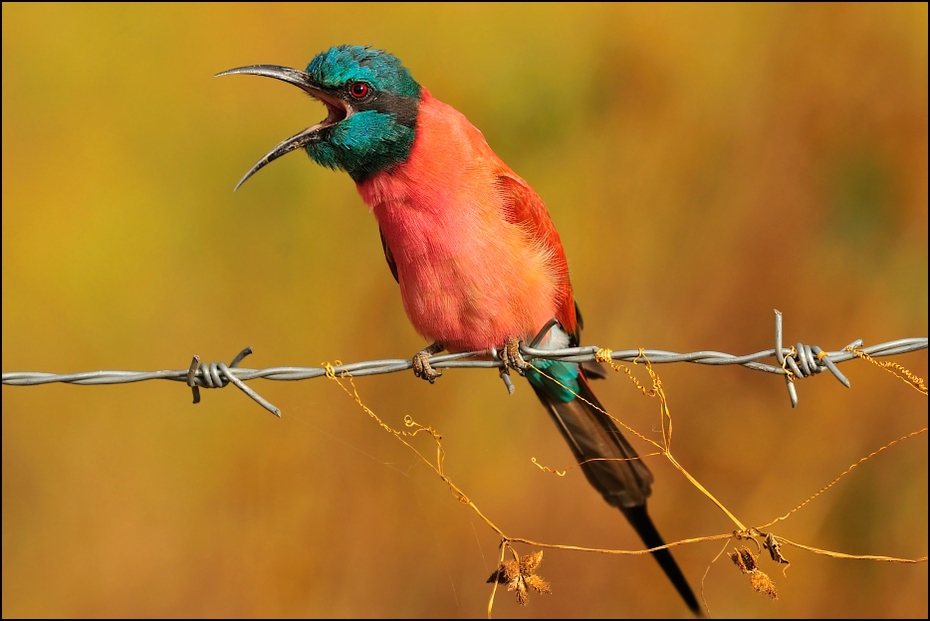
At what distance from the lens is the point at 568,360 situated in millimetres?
2521

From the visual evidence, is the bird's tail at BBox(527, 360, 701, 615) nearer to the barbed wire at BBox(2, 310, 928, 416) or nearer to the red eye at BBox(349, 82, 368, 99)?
the barbed wire at BBox(2, 310, 928, 416)

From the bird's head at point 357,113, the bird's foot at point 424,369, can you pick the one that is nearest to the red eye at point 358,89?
the bird's head at point 357,113

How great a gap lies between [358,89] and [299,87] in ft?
0.74

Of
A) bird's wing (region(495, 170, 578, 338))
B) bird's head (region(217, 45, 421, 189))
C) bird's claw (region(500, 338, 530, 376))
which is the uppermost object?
bird's head (region(217, 45, 421, 189))

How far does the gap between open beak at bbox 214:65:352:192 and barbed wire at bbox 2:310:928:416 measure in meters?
0.93

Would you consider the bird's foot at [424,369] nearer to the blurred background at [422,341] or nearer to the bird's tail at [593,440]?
the bird's tail at [593,440]

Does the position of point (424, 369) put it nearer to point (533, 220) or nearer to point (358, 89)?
point (533, 220)

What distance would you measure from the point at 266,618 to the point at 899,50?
15.4 feet

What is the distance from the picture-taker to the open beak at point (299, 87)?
10.3 ft

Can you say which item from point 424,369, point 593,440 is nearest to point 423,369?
point 424,369

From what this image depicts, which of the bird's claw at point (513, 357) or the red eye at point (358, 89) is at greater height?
the red eye at point (358, 89)

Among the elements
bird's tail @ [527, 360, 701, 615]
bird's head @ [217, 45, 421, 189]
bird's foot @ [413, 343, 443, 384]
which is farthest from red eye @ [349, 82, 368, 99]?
bird's tail @ [527, 360, 701, 615]

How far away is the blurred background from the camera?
446 centimetres

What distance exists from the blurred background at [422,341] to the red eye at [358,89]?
5.67 ft
